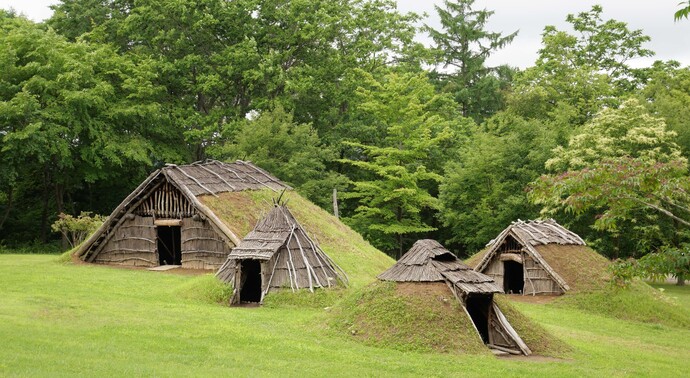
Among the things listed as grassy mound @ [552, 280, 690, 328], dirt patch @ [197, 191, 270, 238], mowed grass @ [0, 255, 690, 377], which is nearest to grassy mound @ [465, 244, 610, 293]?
grassy mound @ [552, 280, 690, 328]

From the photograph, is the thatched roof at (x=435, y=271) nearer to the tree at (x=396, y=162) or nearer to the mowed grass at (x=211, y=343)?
the mowed grass at (x=211, y=343)

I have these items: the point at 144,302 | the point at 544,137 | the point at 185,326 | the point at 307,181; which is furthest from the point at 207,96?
the point at 185,326

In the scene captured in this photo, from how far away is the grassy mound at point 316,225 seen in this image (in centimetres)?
2993

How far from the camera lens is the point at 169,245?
3428cm

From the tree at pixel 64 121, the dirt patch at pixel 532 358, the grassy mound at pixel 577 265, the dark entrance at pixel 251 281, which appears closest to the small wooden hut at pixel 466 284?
the dirt patch at pixel 532 358

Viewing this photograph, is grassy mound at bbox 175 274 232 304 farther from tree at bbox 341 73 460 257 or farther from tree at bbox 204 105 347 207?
tree at bbox 341 73 460 257

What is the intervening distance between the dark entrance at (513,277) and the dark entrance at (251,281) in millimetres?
12376

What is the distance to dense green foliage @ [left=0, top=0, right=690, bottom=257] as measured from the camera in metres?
37.6

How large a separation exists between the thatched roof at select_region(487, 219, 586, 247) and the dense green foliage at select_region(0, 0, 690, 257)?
3.79 meters

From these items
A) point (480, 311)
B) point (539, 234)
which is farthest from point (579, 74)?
point (480, 311)

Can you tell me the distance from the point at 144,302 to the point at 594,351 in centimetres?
1250

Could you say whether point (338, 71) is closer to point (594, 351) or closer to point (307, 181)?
point (307, 181)

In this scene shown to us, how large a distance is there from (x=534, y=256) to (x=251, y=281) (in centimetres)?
1206

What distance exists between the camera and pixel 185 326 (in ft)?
59.7
